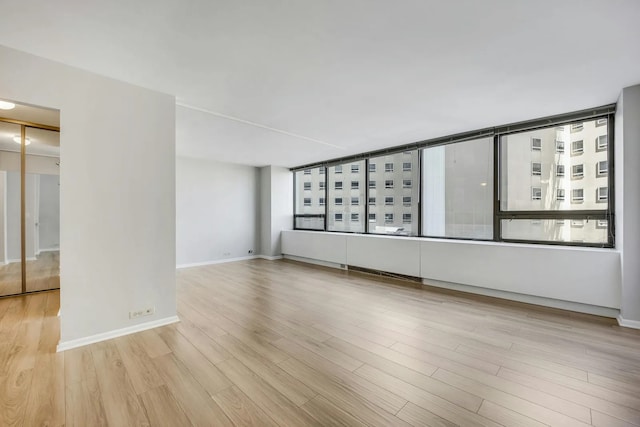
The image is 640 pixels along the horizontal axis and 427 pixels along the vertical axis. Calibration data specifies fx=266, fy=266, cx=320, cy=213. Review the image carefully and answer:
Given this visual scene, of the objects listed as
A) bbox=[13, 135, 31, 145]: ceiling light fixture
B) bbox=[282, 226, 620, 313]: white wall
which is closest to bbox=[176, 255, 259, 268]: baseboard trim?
bbox=[282, 226, 620, 313]: white wall

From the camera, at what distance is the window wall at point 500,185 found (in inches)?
134

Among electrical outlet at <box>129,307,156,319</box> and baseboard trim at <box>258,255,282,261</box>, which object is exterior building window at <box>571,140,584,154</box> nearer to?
electrical outlet at <box>129,307,156,319</box>

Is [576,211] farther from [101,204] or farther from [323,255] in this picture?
[101,204]

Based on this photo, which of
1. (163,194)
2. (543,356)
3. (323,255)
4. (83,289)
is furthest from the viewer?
(323,255)

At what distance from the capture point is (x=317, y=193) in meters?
7.09

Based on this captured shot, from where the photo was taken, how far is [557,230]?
3658 millimetres

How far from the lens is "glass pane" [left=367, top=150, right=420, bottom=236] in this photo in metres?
5.19

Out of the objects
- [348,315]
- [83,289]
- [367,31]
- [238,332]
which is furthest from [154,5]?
[348,315]

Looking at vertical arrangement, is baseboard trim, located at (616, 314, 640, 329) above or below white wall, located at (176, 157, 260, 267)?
below

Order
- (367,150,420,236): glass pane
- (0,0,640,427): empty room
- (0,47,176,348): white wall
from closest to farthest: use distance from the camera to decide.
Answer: (0,0,640,427): empty room, (0,47,176,348): white wall, (367,150,420,236): glass pane

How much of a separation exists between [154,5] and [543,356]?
392 centimetres

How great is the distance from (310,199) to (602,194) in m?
5.52

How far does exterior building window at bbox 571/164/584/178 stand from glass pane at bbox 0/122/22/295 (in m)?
7.65

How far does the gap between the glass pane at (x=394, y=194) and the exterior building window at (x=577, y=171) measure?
7.03ft
